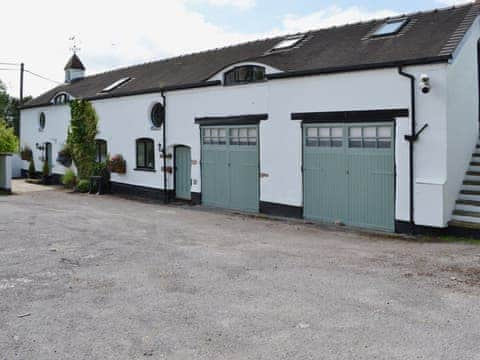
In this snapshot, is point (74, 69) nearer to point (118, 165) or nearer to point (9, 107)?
point (118, 165)

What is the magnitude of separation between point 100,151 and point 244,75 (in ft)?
33.0

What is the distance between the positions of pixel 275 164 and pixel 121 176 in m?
8.89

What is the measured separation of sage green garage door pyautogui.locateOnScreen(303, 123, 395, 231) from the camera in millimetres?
12031

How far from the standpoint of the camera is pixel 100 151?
22938 mm

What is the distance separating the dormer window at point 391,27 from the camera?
45.1ft

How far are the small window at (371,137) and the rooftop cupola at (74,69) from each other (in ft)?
73.4

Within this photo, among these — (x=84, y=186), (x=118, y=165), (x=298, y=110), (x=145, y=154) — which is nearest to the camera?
(x=298, y=110)

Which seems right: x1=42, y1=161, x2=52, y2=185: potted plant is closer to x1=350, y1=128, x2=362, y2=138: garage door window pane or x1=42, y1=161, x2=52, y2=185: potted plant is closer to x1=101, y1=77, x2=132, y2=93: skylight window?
x1=101, y1=77, x2=132, y2=93: skylight window

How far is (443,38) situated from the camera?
38.9 ft

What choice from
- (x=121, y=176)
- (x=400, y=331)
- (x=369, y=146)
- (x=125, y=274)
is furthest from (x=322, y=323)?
(x=121, y=176)

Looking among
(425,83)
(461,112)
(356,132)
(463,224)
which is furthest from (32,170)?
(463,224)

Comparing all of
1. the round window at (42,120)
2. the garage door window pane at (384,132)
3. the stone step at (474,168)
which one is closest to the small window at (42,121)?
the round window at (42,120)

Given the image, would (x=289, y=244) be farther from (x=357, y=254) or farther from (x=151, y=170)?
(x=151, y=170)

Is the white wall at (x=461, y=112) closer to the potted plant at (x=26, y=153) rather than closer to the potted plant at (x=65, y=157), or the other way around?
the potted plant at (x=65, y=157)
